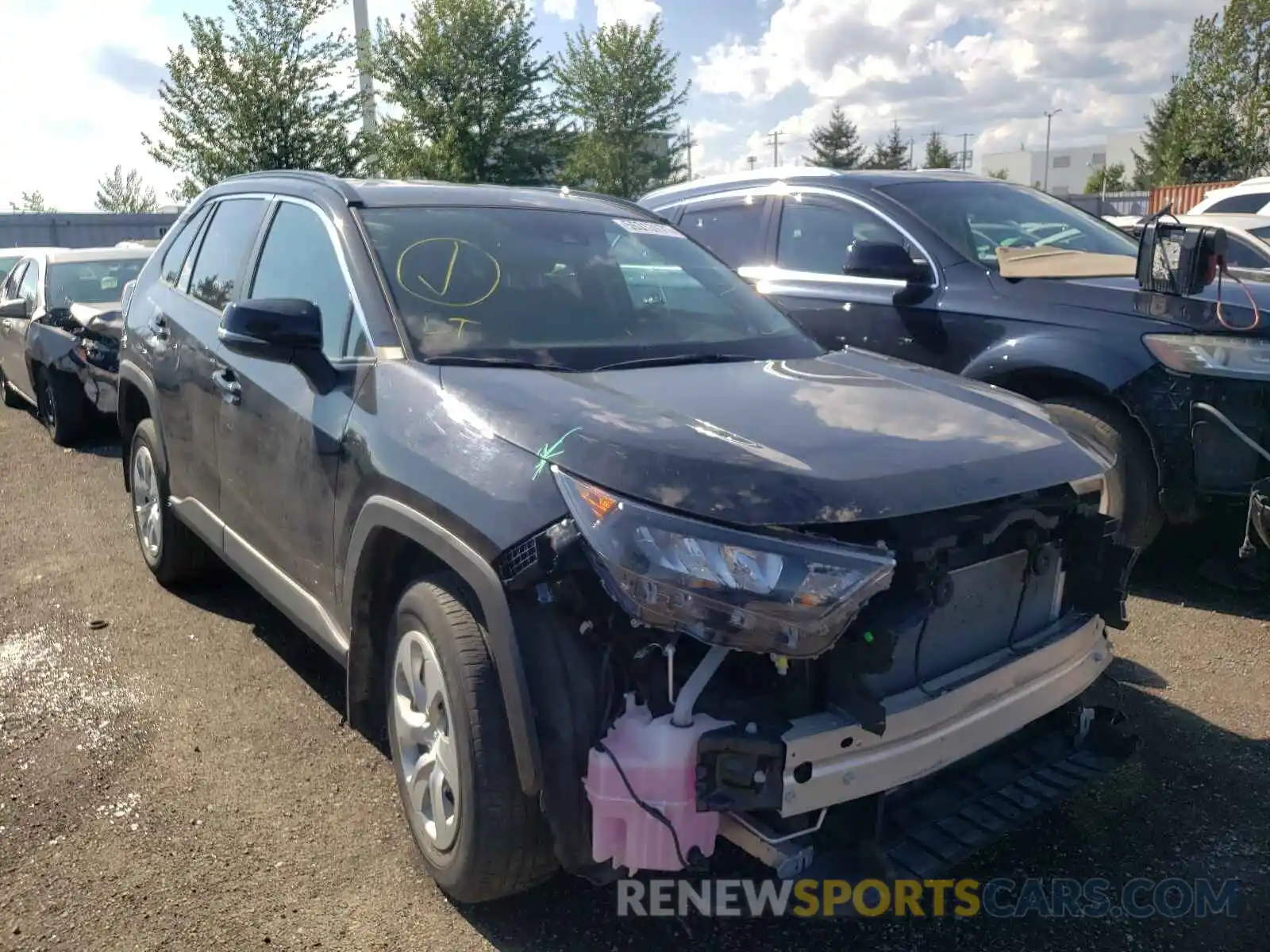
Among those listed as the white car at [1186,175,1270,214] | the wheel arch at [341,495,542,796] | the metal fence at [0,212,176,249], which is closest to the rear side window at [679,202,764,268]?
the wheel arch at [341,495,542,796]

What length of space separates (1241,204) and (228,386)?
1472 cm

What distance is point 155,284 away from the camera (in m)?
4.96

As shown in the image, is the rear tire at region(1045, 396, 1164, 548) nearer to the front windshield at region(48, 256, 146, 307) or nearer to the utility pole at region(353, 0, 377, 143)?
the front windshield at region(48, 256, 146, 307)

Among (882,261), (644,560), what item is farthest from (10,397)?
(644,560)

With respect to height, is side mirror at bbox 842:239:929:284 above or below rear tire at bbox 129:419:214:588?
above

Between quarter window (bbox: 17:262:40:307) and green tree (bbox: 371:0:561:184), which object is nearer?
quarter window (bbox: 17:262:40:307)

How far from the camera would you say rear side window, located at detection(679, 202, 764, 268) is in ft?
20.7

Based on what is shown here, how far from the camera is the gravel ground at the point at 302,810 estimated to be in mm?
2664

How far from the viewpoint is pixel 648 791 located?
7.19ft

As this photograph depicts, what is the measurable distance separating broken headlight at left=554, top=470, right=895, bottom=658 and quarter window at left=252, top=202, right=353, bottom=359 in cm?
145

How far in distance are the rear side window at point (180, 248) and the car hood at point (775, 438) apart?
2.56m

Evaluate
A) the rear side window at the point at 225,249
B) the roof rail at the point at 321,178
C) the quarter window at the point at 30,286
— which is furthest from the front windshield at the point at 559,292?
the quarter window at the point at 30,286

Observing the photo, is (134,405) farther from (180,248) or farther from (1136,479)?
(1136,479)

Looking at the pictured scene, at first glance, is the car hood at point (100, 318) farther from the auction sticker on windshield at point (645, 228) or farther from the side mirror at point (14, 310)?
the auction sticker on windshield at point (645, 228)
